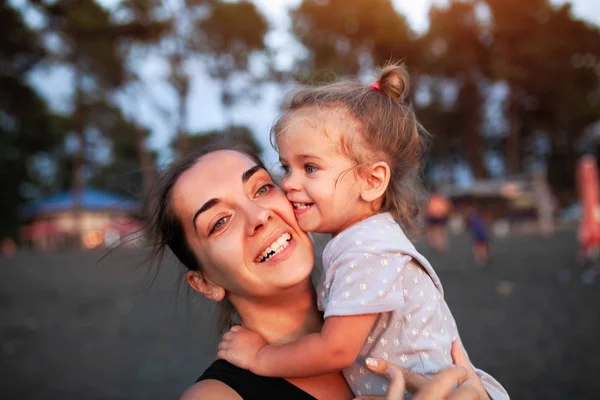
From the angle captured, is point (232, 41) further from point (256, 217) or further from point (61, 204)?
point (256, 217)

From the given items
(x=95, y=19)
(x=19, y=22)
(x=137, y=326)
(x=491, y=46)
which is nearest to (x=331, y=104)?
(x=137, y=326)

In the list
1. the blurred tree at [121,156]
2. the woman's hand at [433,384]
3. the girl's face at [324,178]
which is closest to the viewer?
the woman's hand at [433,384]

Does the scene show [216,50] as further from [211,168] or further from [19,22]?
[211,168]

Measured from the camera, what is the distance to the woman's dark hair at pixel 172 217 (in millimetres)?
2023

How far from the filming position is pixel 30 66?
24625 mm

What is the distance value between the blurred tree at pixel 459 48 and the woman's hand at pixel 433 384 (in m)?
33.3

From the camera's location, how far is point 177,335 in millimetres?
7816

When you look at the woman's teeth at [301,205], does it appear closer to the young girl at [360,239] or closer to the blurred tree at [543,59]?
the young girl at [360,239]

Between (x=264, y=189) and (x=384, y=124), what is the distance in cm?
45

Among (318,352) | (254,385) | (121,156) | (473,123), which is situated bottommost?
(121,156)

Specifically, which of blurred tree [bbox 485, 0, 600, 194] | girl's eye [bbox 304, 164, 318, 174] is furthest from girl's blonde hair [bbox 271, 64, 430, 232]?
blurred tree [bbox 485, 0, 600, 194]

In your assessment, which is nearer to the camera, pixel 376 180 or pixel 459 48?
pixel 376 180

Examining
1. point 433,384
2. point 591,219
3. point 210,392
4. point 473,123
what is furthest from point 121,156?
point 433,384

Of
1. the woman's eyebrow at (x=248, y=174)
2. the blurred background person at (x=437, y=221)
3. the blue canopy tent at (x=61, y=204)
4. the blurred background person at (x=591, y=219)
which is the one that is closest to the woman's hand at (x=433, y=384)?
the woman's eyebrow at (x=248, y=174)
